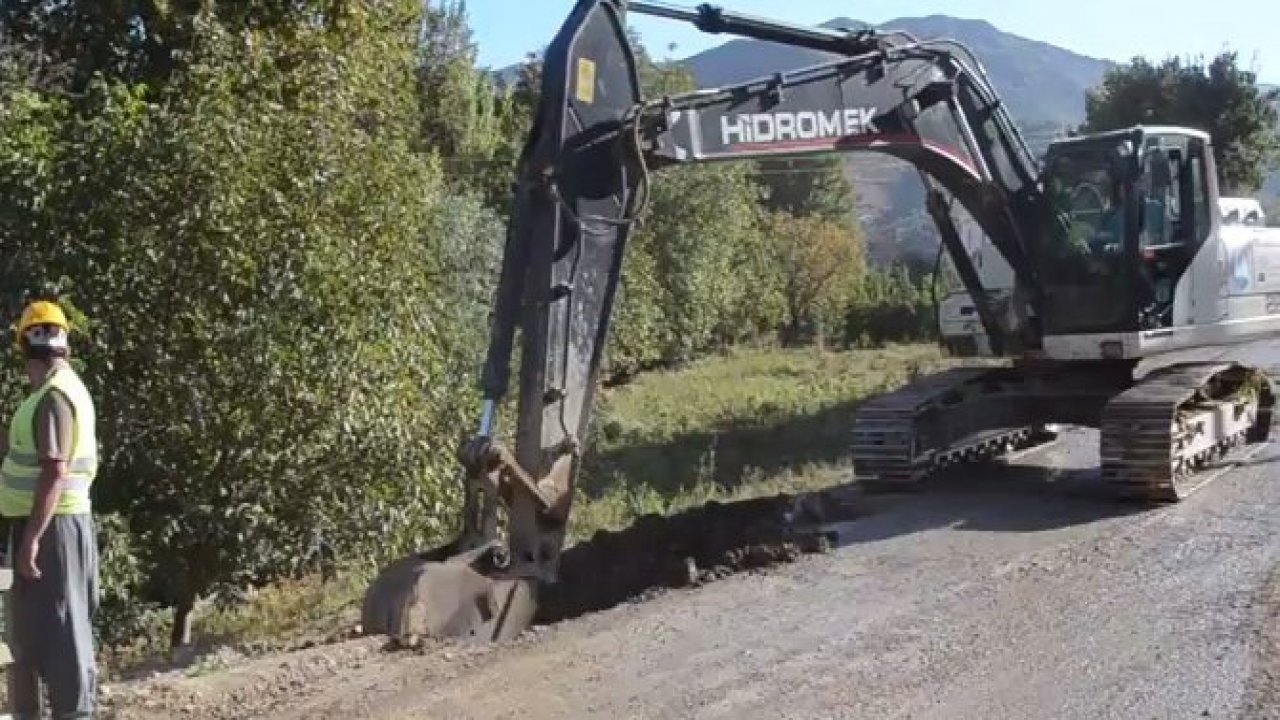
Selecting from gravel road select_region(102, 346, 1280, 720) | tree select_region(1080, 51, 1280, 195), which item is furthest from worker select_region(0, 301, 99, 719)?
tree select_region(1080, 51, 1280, 195)

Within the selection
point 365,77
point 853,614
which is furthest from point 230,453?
point 853,614

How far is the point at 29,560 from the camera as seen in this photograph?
566 cm

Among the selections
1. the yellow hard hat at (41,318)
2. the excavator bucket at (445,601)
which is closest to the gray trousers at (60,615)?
the yellow hard hat at (41,318)

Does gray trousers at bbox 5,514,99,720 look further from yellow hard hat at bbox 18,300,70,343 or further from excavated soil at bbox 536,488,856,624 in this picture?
excavated soil at bbox 536,488,856,624

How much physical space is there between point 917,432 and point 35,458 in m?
7.38

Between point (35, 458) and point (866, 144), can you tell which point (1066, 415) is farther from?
point (35, 458)

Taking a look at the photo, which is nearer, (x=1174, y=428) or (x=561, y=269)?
(x=561, y=269)

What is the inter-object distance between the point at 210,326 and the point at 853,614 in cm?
499

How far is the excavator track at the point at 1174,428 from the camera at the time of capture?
1037 cm

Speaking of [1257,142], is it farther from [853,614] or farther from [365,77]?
[853,614]

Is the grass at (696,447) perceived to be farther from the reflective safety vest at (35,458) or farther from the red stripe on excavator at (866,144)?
the red stripe on excavator at (866,144)

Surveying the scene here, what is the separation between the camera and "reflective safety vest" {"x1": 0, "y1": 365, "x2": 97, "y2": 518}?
5750mm

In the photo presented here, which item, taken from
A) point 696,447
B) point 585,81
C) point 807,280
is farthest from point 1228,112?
point 585,81

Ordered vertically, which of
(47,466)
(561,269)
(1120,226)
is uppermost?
(1120,226)
